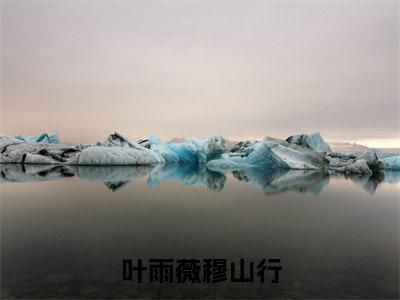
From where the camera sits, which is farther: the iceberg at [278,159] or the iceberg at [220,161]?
the iceberg at [278,159]

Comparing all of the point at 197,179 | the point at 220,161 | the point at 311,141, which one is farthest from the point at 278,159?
the point at 197,179

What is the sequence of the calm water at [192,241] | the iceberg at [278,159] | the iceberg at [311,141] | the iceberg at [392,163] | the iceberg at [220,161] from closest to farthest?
the calm water at [192,241] → the iceberg at [220,161] → the iceberg at [278,159] → the iceberg at [392,163] → the iceberg at [311,141]

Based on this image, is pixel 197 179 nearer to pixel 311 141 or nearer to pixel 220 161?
pixel 220 161

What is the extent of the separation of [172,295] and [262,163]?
67.9ft

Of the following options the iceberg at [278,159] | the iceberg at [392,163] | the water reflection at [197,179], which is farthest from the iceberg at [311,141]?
the water reflection at [197,179]

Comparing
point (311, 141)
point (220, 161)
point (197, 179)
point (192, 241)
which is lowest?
point (192, 241)

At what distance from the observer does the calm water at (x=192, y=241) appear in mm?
2895

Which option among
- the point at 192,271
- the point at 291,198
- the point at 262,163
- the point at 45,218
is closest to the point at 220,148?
the point at 262,163

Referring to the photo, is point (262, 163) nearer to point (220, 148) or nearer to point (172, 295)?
point (220, 148)

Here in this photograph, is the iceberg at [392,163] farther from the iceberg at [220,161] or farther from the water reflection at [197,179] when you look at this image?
the water reflection at [197,179]

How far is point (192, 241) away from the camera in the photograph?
4.20 metres

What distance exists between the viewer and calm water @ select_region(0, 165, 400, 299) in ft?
9.50

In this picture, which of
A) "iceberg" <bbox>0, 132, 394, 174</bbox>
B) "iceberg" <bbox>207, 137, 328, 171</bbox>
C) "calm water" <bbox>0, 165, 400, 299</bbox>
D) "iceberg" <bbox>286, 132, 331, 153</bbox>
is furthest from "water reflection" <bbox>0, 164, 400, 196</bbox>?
"iceberg" <bbox>286, 132, 331, 153</bbox>

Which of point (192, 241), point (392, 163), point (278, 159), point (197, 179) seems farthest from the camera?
point (392, 163)
